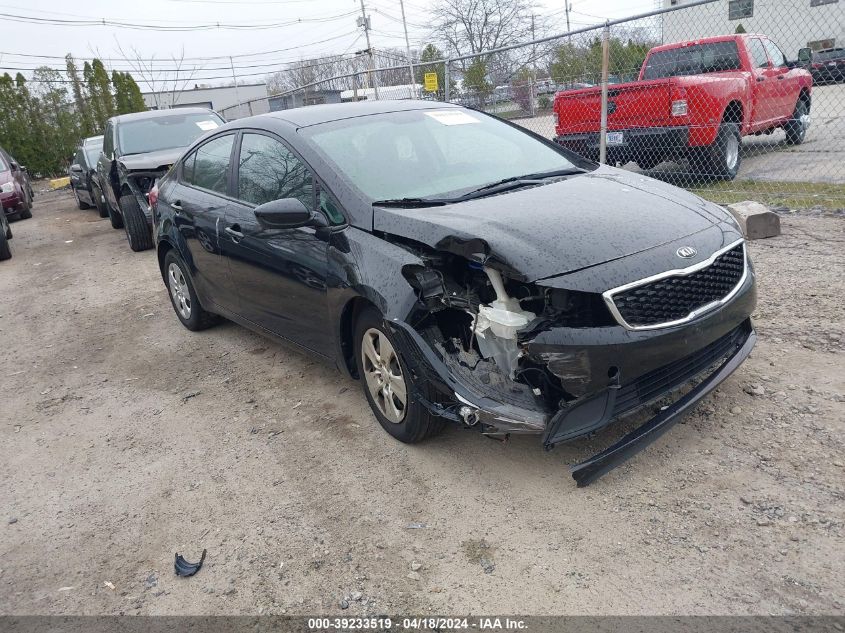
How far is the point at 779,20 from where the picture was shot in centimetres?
3042

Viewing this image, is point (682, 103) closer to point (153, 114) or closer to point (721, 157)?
point (721, 157)

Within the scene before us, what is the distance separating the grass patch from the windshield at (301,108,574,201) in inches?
164

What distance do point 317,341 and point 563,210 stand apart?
1.64 m

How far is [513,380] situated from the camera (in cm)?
311

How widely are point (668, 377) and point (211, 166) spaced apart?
3647mm

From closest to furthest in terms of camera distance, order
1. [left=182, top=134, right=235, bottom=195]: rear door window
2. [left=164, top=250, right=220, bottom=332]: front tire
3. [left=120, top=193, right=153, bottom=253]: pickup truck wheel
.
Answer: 1. [left=182, top=134, right=235, bottom=195]: rear door window
2. [left=164, top=250, right=220, bottom=332]: front tire
3. [left=120, top=193, right=153, bottom=253]: pickup truck wheel

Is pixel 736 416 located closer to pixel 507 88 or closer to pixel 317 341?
pixel 317 341

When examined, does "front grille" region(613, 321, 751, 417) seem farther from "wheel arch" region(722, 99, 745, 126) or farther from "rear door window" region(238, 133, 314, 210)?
"wheel arch" region(722, 99, 745, 126)

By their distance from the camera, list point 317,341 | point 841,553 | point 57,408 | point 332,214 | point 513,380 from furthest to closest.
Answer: point 57,408 → point 317,341 → point 332,214 → point 513,380 → point 841,553

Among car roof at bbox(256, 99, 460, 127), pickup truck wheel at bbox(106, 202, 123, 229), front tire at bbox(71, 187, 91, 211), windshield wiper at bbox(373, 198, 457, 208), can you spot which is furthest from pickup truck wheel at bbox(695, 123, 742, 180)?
front tire at bbox(71, 187, 91, 211)

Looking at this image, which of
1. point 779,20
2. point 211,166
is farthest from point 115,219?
point 779,20

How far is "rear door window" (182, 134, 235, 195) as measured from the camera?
4.98 meters

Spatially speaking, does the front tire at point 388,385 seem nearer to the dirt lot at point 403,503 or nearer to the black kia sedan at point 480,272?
the black kia sedan at point 480,272

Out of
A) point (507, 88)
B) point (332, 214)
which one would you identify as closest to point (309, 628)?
point (332, 214)
